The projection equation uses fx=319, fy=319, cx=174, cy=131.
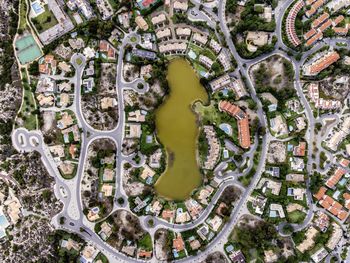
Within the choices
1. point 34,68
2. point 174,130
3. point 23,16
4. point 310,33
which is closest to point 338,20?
point 310,33

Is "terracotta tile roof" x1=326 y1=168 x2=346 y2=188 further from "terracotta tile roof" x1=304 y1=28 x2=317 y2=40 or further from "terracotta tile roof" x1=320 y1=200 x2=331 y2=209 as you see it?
"terracotta tile roof" x1=304 y1=28 x2=317 y2=40

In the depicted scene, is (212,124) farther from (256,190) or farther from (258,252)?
(258,252)

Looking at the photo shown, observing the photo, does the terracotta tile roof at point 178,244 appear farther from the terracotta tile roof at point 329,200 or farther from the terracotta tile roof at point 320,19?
the terracotta tile roof at point 320,19

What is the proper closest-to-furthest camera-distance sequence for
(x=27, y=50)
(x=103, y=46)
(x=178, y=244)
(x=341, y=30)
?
(x=178, y=244)
(x=103, y=46)
(x=341, y=30)
(x=27, y=50)

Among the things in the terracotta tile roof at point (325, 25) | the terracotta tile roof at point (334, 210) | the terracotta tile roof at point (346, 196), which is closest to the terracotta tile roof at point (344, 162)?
the terracotta tile roof at point (346, 196)

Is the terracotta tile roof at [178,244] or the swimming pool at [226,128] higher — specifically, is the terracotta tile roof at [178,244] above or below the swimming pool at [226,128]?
below

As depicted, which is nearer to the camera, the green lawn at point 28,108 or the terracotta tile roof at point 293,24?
the terracotta tile roof at point 293,24

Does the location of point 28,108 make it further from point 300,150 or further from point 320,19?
point 320,19
